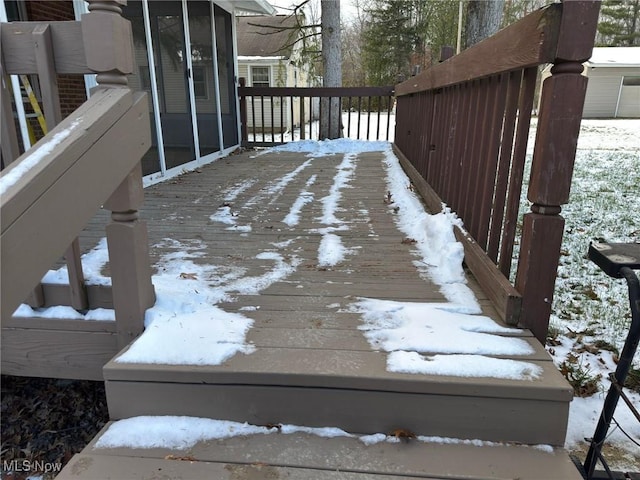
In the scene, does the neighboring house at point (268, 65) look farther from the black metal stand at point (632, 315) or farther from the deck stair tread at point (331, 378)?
the black metal stand at point (632, 315)

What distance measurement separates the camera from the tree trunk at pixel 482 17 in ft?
22.7

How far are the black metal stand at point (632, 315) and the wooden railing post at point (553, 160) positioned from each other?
148mm

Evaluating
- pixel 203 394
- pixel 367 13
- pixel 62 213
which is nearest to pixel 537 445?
pixel 203 394

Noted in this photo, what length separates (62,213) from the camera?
4.05 feet

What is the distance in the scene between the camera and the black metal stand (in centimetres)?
136

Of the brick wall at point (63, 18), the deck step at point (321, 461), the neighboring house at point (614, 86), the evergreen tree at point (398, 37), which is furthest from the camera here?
the evergreen tree at point (398, 37)

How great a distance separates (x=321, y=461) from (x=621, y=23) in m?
33.5

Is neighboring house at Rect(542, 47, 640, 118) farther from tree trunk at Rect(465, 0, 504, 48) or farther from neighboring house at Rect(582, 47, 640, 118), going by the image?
tree trunk at Rect(465, 0, 504, 48)

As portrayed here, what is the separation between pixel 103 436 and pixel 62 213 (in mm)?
685

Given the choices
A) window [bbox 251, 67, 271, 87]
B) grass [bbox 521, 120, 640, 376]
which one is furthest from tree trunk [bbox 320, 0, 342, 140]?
window [bbox 251, 67, 271, 87]

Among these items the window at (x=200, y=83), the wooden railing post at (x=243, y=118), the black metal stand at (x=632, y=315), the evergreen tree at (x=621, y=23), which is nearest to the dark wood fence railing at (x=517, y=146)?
the black metal stand at (x=632, y=315)

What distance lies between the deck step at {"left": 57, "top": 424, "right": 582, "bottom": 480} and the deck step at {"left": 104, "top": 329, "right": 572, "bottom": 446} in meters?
0.06

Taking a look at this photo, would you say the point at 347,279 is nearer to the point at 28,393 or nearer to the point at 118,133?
the point at 118,133

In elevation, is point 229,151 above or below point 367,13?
below
